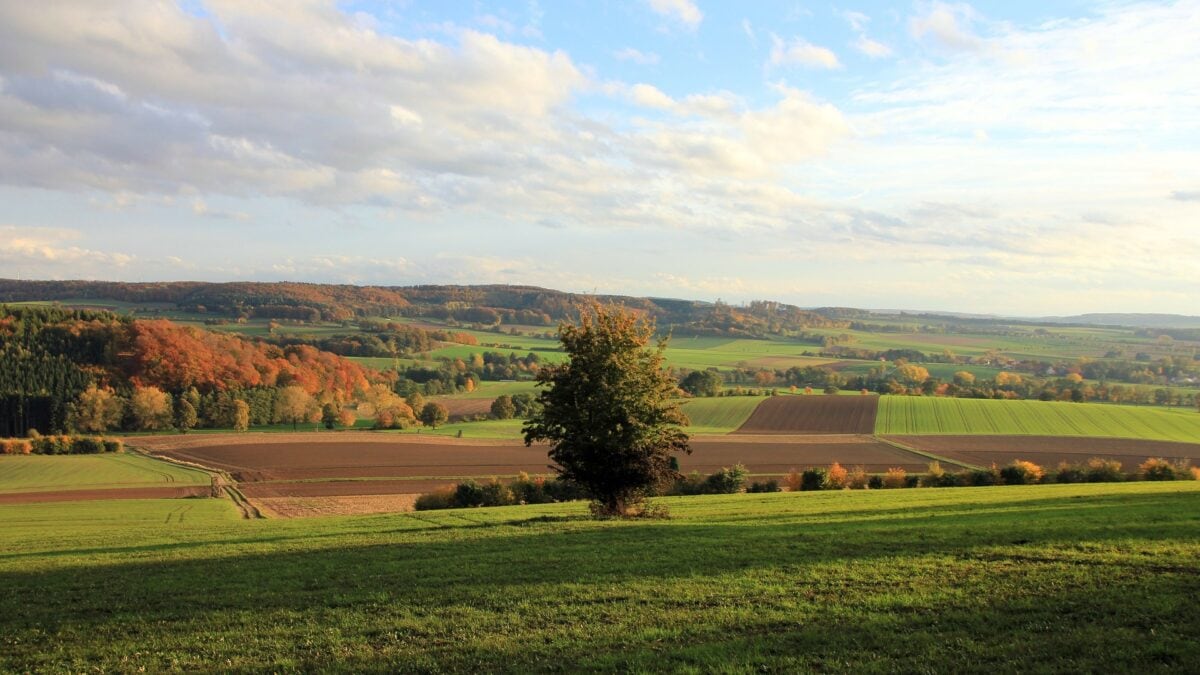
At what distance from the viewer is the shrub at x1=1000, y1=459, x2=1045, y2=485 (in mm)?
51281

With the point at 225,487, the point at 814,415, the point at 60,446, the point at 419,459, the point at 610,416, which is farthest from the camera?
the point at 814,415

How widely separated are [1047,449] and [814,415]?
30001mm

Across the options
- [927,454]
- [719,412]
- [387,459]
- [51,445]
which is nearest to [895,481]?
[927,454]

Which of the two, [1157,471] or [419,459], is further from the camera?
[419,459]

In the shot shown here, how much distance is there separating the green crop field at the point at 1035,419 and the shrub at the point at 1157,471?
104 ft

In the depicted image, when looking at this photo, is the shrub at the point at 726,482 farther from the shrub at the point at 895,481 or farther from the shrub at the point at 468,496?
the shrub at the point at 468,496

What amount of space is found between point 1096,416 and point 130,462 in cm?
11468

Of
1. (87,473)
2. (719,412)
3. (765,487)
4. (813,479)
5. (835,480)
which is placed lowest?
(87,473)

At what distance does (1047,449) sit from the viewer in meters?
73.3

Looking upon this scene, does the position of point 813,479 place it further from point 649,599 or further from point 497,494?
point 649,599

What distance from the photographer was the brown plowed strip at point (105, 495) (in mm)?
51719

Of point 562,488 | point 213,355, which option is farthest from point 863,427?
point 213,355

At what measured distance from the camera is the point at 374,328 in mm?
172750

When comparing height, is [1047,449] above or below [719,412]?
above
